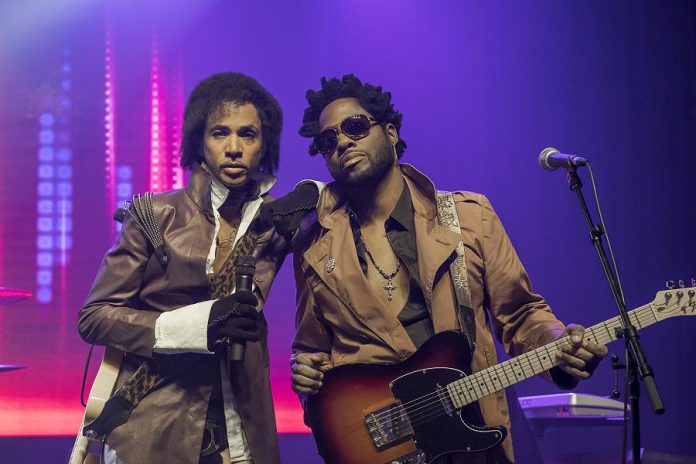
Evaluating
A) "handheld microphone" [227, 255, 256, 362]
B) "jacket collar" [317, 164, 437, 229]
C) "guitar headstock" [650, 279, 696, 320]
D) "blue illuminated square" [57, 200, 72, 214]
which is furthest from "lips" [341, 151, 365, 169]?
"blue illuminated square" [57, 200, 72, 214]

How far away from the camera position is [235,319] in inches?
117

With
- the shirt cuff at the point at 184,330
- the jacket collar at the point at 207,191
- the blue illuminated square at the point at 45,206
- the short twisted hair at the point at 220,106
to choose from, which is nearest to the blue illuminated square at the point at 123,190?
the blue illuminated square at the point at 45,206

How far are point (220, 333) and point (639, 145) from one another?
462cm

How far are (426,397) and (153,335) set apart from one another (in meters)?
1.06

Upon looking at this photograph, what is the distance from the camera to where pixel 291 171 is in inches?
249

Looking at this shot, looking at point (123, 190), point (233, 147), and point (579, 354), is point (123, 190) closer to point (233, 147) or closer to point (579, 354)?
point (233, 147)

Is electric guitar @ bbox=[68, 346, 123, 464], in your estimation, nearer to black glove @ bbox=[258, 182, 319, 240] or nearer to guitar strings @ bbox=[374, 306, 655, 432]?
black glove @ bbox=[258, 182, 319, 240]

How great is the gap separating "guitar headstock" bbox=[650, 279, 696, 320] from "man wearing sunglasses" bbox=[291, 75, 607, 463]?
29cm

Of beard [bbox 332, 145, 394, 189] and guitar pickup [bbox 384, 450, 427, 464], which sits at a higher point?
beard [bbox 332, 145, 394, 189]

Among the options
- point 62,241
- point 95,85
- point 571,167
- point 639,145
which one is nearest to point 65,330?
point 62,241

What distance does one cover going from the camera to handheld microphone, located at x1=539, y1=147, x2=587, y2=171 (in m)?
3.10

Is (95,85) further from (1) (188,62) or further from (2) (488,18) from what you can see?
(2) (488,18)

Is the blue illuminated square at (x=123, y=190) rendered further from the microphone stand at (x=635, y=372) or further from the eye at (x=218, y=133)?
the microphone stand at (x=635, y=372)

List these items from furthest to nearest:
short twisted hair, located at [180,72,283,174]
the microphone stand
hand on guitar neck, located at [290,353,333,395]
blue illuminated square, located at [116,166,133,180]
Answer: blue illuminated square, located at [116,166,133,180] < short twisted hair, located at [180,72,283,174] < hand on guitar neck, located at [290,353,333,395] < the microphone stand
